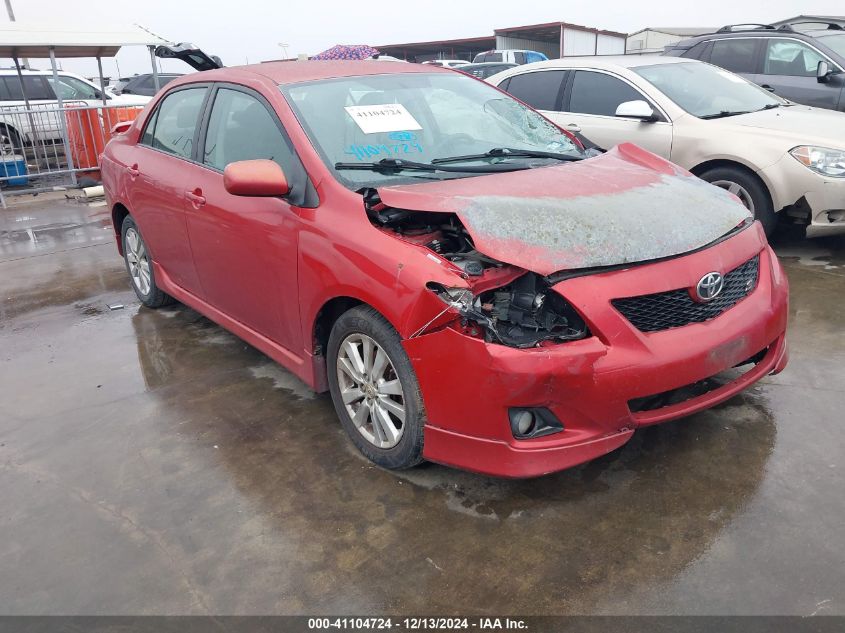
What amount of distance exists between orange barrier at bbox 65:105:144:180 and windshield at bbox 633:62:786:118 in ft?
25.1

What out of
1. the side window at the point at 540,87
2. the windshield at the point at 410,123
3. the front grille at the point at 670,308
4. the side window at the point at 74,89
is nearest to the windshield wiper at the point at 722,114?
the side window at the point at 540,87

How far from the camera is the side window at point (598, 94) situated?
586 centimetres

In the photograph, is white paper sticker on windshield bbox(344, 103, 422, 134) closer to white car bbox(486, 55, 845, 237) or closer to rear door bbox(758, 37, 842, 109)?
white car bbox(486, 55, 845, 237)

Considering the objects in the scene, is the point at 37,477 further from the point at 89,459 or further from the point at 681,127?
the point at 681,127

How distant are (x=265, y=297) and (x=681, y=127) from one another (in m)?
3.87

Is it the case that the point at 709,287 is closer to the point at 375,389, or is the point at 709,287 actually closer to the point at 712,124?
the point at 375,389

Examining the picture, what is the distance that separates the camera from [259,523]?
2598 millimetres

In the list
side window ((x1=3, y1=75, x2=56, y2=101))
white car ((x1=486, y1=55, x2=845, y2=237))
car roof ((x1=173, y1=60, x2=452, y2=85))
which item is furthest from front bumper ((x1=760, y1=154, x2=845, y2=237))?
side window ((x1=3, y1=75, x2=56, y2=101))

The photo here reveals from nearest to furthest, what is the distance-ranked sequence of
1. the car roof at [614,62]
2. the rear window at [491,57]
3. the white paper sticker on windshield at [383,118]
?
the white paper sticker on windshield at [383,118]
the car roof at [614,62]
the rear window at [491,57]

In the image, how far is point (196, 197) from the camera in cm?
365

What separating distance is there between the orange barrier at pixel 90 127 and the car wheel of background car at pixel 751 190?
839 centimetres

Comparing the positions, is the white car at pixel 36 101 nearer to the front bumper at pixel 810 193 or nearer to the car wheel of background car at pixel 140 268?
the car wheel of background car at pixel 140 268

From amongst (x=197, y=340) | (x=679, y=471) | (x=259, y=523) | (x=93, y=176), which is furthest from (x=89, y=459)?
(x=93, y=176)

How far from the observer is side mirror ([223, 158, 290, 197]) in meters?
2.83
